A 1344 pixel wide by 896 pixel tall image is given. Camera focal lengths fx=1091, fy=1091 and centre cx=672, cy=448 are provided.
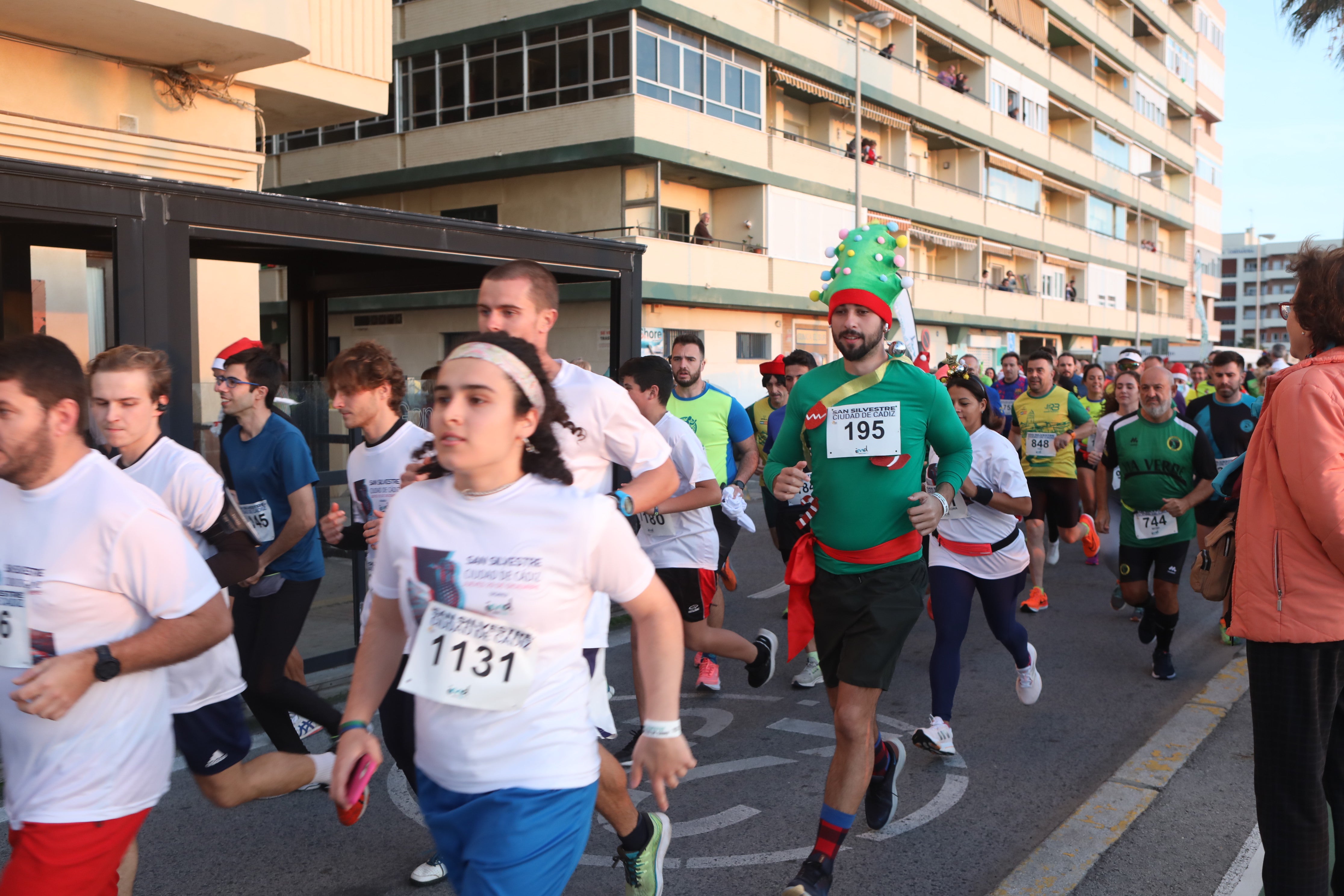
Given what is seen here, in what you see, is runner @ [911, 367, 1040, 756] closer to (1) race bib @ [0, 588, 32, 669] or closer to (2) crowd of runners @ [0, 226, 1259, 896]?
(2) crowd of runners @ [0, 226, 1259, 896]

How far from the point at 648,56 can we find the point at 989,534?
19634 millimetres

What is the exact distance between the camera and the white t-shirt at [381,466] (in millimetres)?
4109

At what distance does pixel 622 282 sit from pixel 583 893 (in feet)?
15.6

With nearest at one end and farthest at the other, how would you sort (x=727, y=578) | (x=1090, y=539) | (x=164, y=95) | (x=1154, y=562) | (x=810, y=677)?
(x=810, y=677)
(x=1154, y=562)
(x=727, y=578)
(x=1090, y=539)
(x=164, y=95)

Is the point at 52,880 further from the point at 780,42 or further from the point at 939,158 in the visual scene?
the point at 939,158

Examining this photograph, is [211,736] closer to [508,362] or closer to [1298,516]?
[508,362]

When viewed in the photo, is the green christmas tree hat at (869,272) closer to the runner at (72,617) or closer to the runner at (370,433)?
the runner at (370,433)

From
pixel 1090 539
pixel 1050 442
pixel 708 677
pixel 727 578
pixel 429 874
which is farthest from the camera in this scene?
pixel 1050 442

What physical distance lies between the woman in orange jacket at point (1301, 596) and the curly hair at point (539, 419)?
1.91 metres

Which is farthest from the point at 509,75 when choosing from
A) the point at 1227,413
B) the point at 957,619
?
the point at 957,619

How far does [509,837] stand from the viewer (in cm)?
223

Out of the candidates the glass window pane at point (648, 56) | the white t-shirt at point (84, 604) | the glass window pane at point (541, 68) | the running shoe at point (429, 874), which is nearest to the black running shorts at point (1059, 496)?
the running shoe at point (429, 874)

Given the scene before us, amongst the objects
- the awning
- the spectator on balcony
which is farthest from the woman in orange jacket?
the awning

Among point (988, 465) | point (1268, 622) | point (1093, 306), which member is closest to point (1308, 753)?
point (1268, 622)
